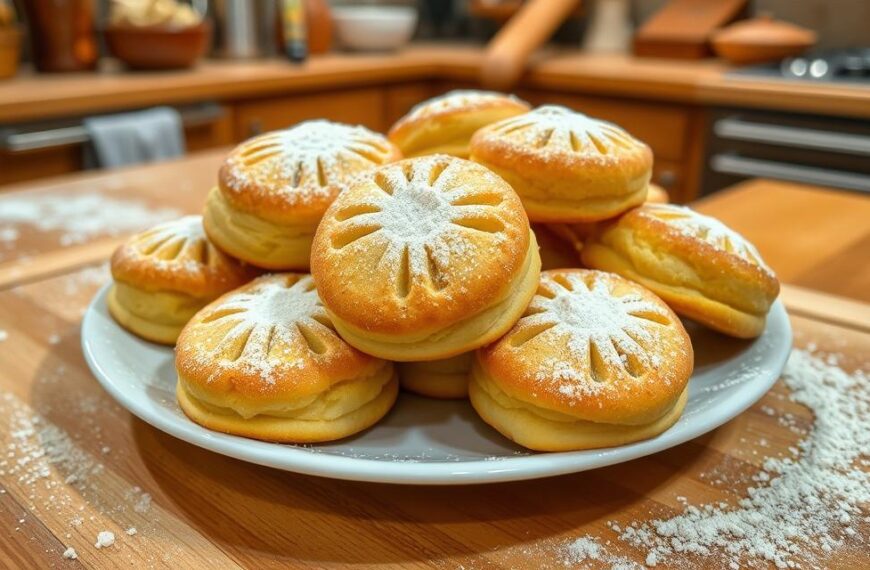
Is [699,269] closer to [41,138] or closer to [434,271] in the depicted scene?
[434,271]

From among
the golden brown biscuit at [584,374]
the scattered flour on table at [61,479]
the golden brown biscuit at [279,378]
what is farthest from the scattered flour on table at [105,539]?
the golden brown biscuit at [584,374]

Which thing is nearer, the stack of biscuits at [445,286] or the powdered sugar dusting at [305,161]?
the stack of biscuits at [445,286]

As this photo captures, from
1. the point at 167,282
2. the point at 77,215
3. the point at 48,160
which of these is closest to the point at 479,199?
the point at 167,282

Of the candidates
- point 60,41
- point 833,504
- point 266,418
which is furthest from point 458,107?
point 60,41

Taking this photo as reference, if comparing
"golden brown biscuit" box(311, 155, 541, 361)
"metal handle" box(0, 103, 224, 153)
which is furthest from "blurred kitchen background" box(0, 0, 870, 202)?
"golden brown biscuit" box(311, 155, 541, 361)

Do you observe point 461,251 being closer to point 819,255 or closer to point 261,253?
point 261,253

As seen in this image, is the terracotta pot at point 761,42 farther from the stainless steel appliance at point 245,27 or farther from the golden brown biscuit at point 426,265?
the golden brown biscuit at point 426,265
